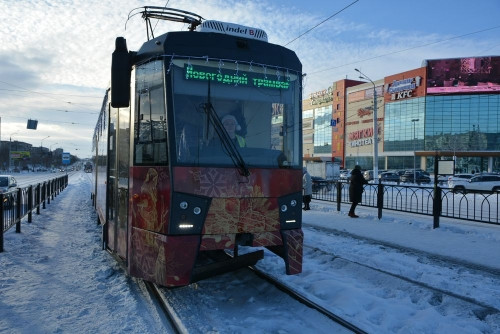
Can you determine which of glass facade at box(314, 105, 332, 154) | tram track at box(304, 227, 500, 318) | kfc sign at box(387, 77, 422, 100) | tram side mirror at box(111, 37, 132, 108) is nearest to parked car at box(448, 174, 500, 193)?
tram track at box(304, 227, 500, 318)

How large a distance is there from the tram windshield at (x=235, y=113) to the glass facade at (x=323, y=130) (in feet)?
271

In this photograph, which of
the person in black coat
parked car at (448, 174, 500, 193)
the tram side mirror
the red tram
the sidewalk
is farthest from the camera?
parked car at (448, 174, 500, 193)

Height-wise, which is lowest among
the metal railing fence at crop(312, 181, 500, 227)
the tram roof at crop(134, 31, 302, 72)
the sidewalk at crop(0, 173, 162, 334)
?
the sidewalk at crop(0, 173, 162, 334)

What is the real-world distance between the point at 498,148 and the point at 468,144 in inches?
171

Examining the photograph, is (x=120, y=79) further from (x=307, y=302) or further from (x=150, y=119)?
(x=307, y=302)

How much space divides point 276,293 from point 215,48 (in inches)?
128

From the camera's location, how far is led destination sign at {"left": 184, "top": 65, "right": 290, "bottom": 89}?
4910 mm

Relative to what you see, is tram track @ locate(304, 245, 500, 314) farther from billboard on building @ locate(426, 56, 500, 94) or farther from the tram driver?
billboard on building @ locate(426, 56, 500, 94)

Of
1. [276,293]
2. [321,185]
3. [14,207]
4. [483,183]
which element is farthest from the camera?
[483,183]

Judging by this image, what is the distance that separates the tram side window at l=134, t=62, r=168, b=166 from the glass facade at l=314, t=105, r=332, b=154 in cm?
8338

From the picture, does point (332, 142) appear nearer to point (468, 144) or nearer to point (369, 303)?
point (468, 144)

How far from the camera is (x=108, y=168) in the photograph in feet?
22.8

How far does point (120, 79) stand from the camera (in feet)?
16.4

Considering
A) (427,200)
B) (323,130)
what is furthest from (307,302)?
(323,130)
